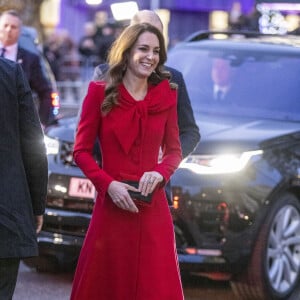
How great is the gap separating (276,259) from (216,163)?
77 centimetres

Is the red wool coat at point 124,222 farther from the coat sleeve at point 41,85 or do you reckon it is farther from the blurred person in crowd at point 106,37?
the blurred person in crowd at point 106,37

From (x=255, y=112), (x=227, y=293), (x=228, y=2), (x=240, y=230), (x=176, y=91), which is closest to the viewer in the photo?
(x=176, y=91)

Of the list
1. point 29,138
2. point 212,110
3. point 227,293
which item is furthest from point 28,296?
point 29,138

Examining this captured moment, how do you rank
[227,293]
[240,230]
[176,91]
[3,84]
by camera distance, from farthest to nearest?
[227,293], [240,230], [176,91], [3,84]

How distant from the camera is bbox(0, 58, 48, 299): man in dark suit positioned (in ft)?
14.1

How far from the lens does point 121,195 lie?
475cm

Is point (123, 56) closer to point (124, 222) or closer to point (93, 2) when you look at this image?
point (124, 222)

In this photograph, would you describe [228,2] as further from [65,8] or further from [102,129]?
[102,129]

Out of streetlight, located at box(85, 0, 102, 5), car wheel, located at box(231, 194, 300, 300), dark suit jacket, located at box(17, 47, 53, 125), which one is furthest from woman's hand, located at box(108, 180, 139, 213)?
streetlight, located at box(85, 0, 102, 5)

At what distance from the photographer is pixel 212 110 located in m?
7.67

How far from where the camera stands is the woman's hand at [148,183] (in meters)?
4.77

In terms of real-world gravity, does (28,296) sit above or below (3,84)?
below

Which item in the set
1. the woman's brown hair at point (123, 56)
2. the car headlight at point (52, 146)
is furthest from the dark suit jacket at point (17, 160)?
the car headlight at point (52, 146)

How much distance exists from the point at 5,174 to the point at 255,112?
358 cm
